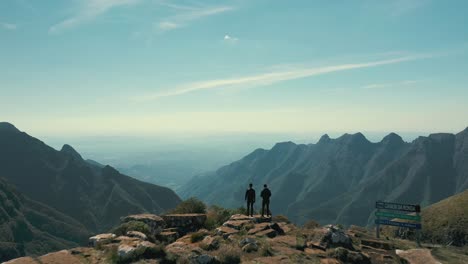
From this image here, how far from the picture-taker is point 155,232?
82.5ft

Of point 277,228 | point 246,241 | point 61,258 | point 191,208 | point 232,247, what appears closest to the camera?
point 61,258

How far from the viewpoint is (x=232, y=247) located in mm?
18938

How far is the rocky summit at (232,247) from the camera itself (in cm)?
1720

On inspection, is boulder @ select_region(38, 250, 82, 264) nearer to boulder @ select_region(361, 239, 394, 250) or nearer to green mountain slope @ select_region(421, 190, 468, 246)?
→ boulder @ select_region(361, 239, 394, 250)

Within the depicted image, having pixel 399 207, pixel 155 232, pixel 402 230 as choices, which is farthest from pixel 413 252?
pixel 402 230

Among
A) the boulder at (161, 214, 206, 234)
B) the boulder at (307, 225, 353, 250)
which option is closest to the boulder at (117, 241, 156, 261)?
the boulder at (161, 214, 206, 234)

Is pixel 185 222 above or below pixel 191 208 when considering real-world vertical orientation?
below

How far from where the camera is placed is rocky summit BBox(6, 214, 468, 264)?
1720 centimetres

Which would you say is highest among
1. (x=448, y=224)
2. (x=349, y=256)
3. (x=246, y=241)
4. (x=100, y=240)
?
(x=246, y=241)

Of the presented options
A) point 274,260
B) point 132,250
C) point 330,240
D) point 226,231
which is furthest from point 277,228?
point 132,250

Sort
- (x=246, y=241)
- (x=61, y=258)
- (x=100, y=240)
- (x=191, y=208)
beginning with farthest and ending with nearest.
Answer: (x=191, y=208) → (x=100, y=240) → (x=246, y=241) → (x=61, y=258)

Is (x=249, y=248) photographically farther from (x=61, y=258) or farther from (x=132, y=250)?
(x=61, y=258)

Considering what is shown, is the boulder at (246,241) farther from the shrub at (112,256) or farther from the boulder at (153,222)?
the boulder at (153,222)

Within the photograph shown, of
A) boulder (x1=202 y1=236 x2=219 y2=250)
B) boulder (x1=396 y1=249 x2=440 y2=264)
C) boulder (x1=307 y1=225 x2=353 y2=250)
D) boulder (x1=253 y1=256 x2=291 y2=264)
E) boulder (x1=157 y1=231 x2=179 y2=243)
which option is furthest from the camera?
boulder (x1=157 y1=231 x2=179 y2=243)
